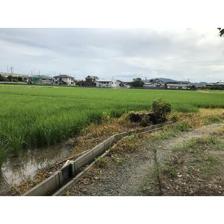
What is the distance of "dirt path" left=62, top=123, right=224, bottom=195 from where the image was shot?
4.32 meters

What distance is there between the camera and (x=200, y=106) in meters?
13.1

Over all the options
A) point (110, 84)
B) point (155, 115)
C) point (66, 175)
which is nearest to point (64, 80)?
point (110, 84)

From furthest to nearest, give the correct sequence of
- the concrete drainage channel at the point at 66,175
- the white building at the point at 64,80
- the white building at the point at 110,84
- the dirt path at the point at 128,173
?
the white building at the point at 64,80 → the white building at the point at 110,84 → the dirt path at the point at 128,173 → the concrete drainage channel at the point at 66,175

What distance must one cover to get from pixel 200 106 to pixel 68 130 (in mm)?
6682

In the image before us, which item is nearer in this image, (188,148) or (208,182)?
(208,182)

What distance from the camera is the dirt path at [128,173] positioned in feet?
14.2

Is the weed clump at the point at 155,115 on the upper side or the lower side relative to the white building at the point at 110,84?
lower

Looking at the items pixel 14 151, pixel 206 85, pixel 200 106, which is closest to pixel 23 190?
pixel 14 151

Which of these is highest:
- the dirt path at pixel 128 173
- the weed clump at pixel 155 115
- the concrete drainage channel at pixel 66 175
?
the weed clump at pixel 155 115

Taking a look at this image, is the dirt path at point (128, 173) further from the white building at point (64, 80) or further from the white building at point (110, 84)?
the white building at point (64, 80)

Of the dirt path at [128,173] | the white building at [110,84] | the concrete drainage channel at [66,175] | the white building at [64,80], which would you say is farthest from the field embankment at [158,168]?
the white building at [64,80]
